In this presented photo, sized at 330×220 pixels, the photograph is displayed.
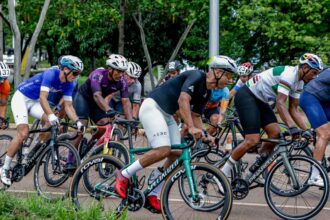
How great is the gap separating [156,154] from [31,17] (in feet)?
71.7

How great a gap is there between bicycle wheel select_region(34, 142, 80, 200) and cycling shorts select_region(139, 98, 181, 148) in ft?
5.27

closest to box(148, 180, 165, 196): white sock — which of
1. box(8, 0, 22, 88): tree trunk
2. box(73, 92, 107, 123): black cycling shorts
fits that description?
box(73, 92, 107, 123): black cycling shorts

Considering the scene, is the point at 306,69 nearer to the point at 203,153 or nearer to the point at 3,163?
the point at 203,153

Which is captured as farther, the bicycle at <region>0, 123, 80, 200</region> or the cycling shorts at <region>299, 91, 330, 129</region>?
the cycling shorts at <region>299, 91, 330, 129</region>

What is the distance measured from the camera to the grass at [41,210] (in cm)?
638

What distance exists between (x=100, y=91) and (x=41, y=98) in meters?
1.34

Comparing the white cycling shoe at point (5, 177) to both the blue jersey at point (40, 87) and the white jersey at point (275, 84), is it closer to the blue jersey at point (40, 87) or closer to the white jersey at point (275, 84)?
the blue jersey at point (40, 87)

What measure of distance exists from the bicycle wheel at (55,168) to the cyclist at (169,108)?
1607 mm

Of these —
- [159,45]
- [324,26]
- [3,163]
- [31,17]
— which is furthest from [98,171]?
[159,45]

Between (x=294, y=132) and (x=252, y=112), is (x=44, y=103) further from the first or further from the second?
(x=294, y=132)

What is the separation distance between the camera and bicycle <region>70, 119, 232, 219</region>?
7426 millimetres

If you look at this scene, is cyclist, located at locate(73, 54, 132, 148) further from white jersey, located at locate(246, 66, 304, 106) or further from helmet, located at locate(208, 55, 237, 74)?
helmet, located at locate(208, 55, 237, 74)

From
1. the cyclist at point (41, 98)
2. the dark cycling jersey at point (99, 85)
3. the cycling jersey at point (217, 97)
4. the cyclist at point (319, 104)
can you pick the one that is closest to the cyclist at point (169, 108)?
the cyclist at point (41, 98)

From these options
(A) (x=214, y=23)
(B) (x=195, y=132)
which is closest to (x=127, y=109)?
(B) (x=195, y=132)
